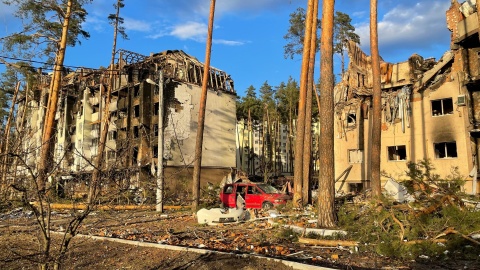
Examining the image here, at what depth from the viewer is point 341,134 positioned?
30.1 metres

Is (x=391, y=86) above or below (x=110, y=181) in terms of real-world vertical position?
above

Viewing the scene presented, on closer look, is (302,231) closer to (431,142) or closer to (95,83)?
(431,142)

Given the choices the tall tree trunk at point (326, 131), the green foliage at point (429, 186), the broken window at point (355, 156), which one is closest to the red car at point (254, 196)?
the tall tree trunk at point (326, 131)

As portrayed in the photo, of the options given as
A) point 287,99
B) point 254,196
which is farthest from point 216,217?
point 287,99

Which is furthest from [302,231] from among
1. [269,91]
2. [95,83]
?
[269,91]

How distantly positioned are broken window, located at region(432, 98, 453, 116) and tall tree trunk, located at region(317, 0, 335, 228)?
1684cm

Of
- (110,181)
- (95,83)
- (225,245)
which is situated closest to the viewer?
(110,181)

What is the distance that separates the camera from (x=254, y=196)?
19.8 metres

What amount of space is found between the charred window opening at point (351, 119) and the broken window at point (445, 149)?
616cm

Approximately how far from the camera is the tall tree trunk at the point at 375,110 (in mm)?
19547

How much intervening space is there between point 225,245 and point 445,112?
21.8 metres

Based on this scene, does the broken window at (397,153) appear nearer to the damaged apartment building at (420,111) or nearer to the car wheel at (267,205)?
the damaged apartment building at (420,111)

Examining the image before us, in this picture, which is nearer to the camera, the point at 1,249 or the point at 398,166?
the point at 1,249

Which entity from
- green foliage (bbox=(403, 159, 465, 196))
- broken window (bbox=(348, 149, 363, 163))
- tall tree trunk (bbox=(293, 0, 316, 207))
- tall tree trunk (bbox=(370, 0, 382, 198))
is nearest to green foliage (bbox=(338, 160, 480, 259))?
green foliage (bbox=(403, 159, 465, 196))
